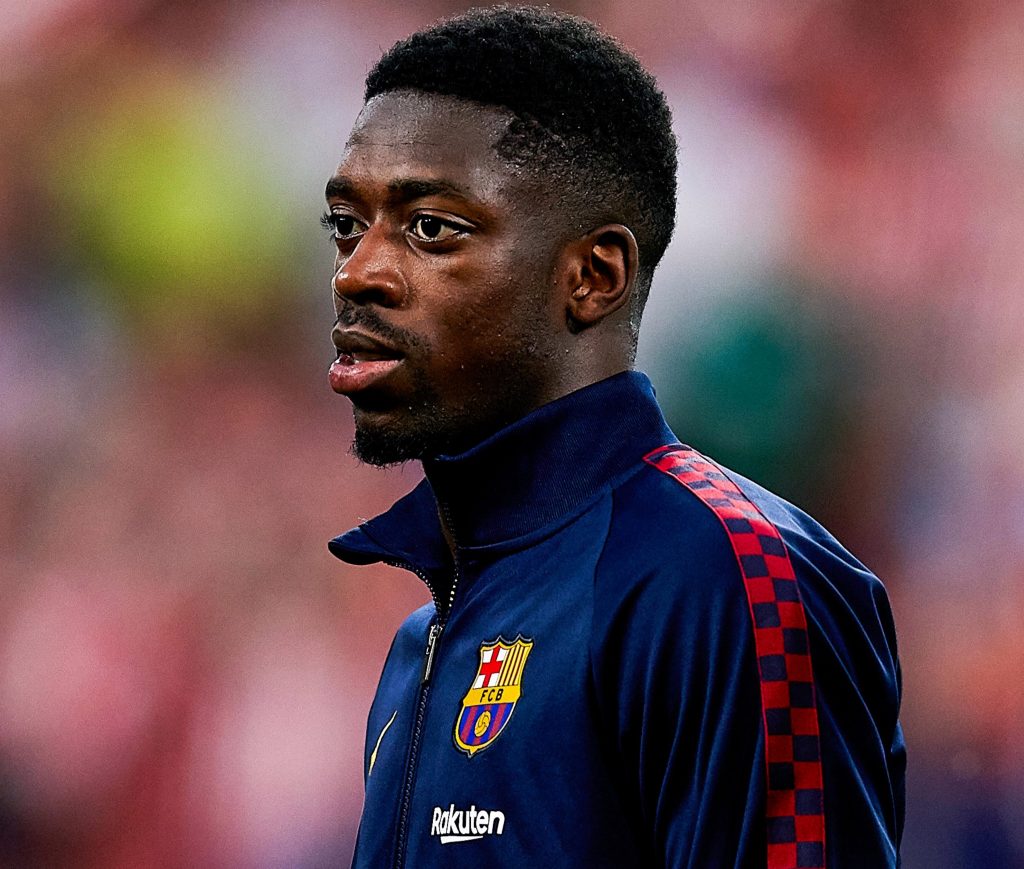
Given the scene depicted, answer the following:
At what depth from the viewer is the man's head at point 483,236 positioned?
1568 millimetres

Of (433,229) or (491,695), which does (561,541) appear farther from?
(433,229)

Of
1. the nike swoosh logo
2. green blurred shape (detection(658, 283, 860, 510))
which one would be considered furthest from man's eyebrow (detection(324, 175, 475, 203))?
green blurred shape (detection(658, 283, 860, 510))

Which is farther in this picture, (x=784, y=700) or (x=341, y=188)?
(x=341, y=188)

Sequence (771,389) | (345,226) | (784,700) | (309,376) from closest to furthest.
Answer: (784,700) → (345,226) → (771,389) → (309,376)

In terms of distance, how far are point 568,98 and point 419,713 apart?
0.62 m

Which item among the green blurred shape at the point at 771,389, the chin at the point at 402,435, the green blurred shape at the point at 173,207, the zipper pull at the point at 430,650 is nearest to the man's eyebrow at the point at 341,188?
the chin at the point at 402,435

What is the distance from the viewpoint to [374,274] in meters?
1.58

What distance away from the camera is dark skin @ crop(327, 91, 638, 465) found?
1.57 meters

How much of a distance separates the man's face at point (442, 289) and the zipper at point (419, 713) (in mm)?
118

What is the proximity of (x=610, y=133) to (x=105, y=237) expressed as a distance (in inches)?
109

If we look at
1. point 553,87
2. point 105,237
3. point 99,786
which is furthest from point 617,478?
point 105,237

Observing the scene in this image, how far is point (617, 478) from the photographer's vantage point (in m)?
1.55

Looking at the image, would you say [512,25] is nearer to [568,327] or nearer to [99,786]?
[568,327]

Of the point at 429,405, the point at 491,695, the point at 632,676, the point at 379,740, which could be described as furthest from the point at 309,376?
the point at 632,676
